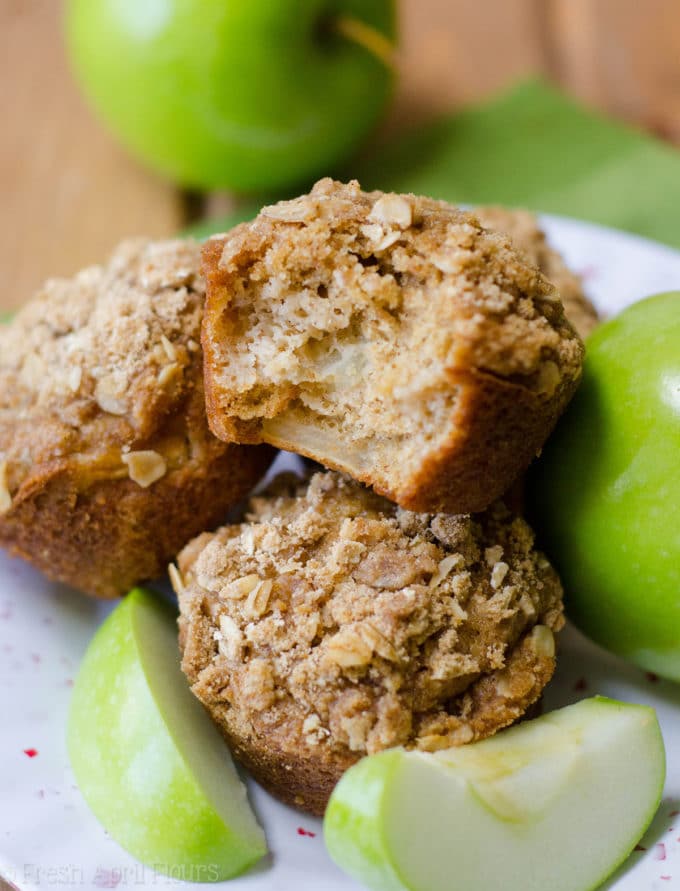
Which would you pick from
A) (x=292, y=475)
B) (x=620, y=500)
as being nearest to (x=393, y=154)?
(x=292, y=475)

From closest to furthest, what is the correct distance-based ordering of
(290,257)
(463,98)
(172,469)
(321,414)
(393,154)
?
(290,257) < (321,414) < (172,469) < (393,154) < (463,98)

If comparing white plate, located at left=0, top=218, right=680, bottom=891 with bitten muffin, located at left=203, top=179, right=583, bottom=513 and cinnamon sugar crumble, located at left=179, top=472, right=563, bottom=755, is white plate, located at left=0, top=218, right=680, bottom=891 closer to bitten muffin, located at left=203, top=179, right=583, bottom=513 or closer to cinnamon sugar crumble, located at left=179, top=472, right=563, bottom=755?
cinnamon sugar crumble, located at left=179, top=472, right=563, bottom=755

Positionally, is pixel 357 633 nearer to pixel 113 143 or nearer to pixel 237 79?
pixel 237 79

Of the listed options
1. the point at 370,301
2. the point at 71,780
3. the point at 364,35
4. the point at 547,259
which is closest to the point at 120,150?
the point at 364,35

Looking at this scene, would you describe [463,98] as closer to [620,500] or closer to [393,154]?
[393,154]

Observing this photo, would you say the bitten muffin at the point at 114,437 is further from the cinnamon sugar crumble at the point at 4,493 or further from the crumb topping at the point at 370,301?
the crumb topping at the point at 370,301

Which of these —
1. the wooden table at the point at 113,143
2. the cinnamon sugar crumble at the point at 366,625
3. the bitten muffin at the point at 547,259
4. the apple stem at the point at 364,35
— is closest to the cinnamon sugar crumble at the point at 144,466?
the cinnamon sugar crumble at the point at 366,625
